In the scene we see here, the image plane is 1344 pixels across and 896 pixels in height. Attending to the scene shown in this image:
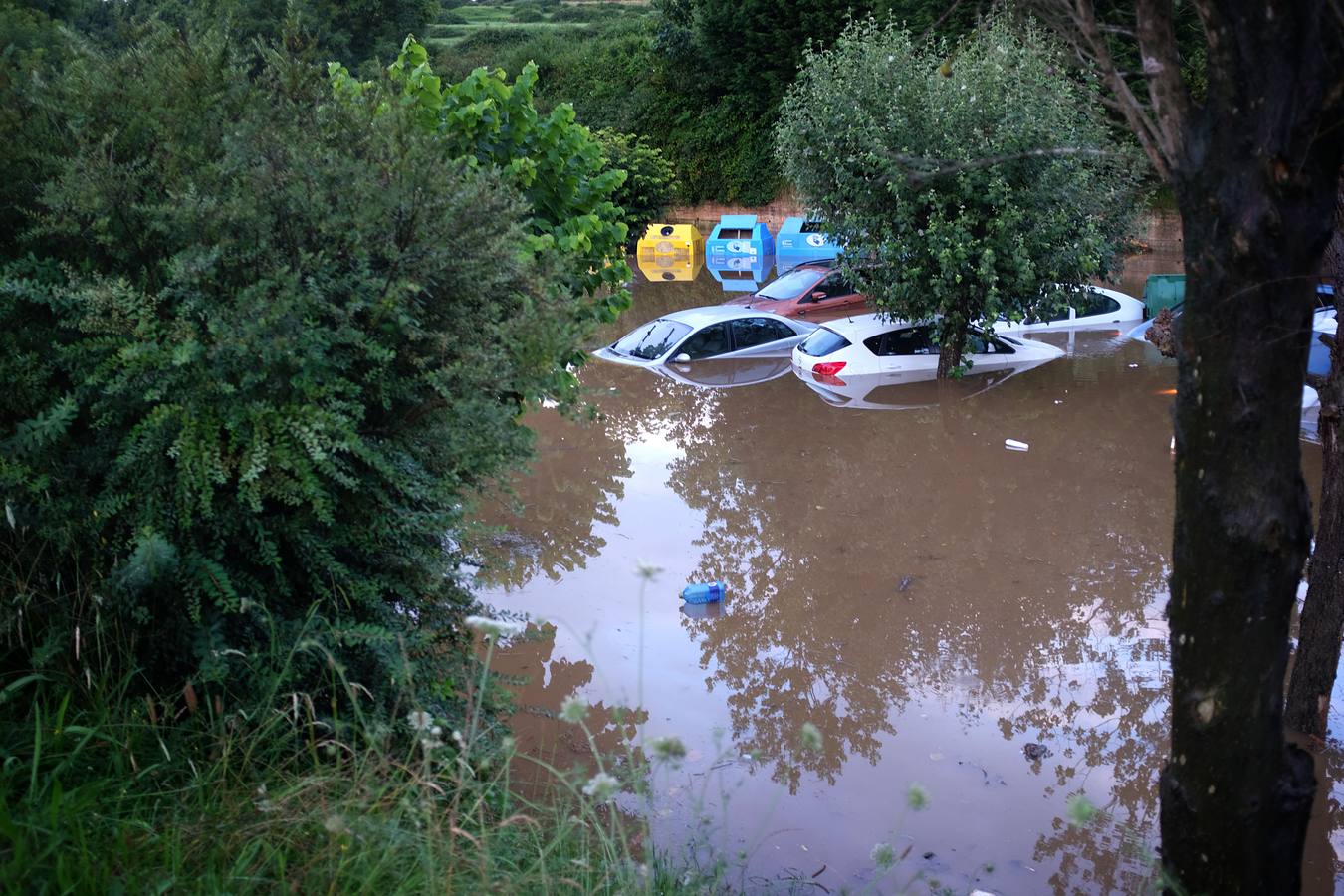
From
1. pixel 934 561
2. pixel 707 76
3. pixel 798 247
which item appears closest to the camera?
pixel 934 561

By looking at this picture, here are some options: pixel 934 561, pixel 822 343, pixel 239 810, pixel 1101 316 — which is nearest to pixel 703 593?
pixel 934 561

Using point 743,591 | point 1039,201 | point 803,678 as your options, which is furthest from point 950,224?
point 803,678

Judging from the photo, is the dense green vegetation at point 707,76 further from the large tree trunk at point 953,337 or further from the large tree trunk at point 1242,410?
the large tree trunk at point 1242,410

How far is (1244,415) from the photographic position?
378cm

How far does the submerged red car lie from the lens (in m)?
21.0

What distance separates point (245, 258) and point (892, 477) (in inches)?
387

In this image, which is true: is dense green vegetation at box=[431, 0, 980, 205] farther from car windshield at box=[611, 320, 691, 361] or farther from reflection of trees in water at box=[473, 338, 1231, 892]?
reflection of trees in water at box=[473, 338, 1231, 892]

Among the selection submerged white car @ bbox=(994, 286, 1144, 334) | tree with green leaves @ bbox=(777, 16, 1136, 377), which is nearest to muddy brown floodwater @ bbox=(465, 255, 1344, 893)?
tree with green leaves @ bbox=(777, 16, 1136, 377)

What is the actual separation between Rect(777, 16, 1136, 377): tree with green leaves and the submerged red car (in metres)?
4.44

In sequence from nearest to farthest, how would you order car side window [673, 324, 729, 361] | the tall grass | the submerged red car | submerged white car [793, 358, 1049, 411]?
the tall grass → submerged white car [793, 358, 1049, 411] → car side window [673, 324, 729, 361] → the submerged red car

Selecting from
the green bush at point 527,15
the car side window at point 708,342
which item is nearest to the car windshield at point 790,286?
the car side window at point 708,342

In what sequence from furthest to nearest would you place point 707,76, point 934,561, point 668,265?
point 707,76, point 668,265, point 934,561

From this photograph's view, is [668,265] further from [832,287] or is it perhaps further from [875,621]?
[875,621]

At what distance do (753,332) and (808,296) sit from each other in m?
2.50
